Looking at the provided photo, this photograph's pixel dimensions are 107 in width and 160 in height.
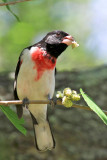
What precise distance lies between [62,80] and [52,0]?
10.2 ft

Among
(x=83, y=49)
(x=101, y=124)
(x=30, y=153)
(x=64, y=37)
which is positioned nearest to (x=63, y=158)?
(x=30, y=153)

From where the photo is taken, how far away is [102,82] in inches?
248

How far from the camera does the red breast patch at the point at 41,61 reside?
3.54m

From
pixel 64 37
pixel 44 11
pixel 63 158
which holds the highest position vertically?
pixel 44 11

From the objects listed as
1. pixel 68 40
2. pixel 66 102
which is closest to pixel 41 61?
pixel 68 40

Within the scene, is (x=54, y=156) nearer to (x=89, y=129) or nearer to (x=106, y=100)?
(x=89, y=129)

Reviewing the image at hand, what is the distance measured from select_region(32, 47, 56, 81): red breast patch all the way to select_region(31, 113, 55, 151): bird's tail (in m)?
0.94

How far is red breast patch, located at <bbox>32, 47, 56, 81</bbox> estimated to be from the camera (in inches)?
139

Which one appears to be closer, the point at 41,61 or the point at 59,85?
the point at 41,61

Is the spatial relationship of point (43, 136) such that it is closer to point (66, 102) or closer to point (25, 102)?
point (25, 102)

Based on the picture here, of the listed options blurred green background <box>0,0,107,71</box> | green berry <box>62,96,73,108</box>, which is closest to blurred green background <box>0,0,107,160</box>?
blurred green background <box>0,0,107,71</box>

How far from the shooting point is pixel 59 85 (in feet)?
19.9

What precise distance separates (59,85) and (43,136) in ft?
6.62

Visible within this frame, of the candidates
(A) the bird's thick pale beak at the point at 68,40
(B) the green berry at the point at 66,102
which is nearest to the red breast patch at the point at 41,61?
(A) the bird's thick pale beak at the point at 68,40
